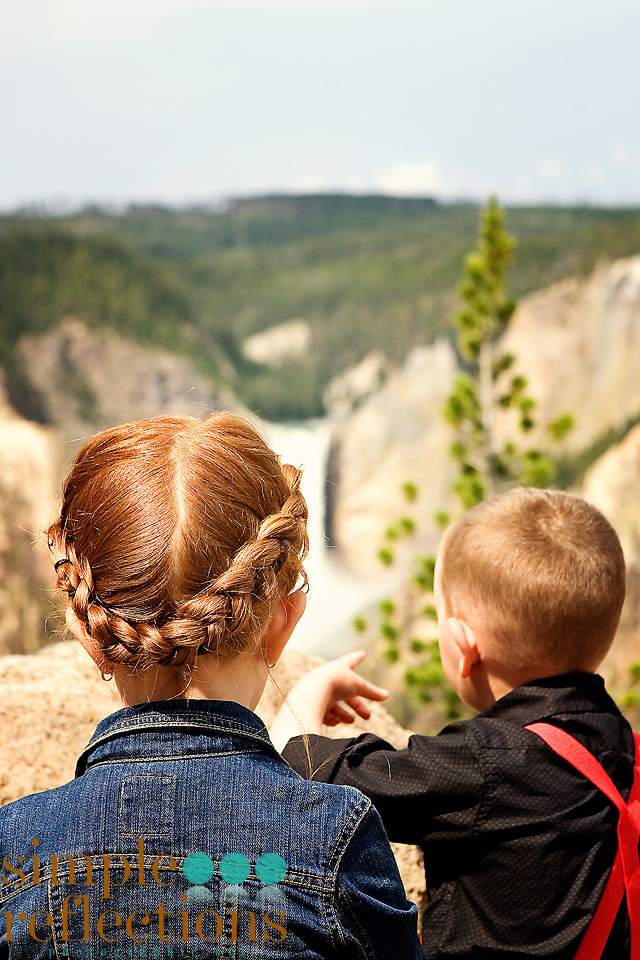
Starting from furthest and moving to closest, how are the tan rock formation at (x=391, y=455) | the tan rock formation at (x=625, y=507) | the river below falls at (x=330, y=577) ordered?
the tan rock formation at (x=391, y=455)
the river below falls at (x=330, y=577)
the tan rock formation at (x=625, y=507)

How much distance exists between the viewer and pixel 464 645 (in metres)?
1.56

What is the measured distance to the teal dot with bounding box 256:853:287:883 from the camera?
1.00 meters

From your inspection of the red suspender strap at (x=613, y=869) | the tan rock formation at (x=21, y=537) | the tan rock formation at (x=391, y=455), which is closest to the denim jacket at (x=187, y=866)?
the red suspender strap at (x=613, y=869)

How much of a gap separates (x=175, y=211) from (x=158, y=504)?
28389mm

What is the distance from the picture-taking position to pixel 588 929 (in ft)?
4.49

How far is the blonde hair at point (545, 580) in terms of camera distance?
1.48 m

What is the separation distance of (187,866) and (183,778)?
0.10 m

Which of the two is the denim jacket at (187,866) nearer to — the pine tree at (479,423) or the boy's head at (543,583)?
the boy's head at (543,583)

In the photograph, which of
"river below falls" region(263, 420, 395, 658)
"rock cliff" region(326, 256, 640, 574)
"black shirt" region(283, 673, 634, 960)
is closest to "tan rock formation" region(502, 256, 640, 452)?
"rock cliff" region(326, 256, 640, 574)

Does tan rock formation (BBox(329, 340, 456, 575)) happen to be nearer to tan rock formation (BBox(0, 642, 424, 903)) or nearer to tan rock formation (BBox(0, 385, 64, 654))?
tan rock formation (BBox(0, 385, 64, 654))

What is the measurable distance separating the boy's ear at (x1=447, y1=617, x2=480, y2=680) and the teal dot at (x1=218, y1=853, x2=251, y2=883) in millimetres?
693

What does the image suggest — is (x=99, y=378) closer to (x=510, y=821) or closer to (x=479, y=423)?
(x=479, y=423)

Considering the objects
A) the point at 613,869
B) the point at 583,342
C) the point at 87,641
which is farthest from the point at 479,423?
the point at 583,342

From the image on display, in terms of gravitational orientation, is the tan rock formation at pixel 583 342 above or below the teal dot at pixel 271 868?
below
